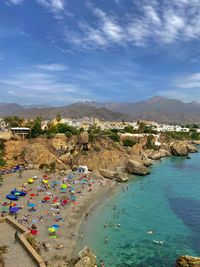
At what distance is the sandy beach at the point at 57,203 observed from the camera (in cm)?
2611

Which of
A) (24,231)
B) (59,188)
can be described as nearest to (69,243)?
(24,231)

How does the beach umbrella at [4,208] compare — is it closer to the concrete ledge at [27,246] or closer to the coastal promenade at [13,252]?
the concrete ledge at [27,246]

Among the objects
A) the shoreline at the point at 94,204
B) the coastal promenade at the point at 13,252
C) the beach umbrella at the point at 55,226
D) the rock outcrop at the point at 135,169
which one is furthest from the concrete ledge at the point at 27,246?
the rock outcrop at the point at 135,169

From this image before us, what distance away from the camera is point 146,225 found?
103 ft

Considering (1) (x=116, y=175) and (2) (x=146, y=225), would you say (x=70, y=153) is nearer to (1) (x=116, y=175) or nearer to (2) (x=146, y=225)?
(1) (x=116, y=175)

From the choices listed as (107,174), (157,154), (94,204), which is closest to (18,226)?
(94,204)

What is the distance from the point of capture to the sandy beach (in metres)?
26.1

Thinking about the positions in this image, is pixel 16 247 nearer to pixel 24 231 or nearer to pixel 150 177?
pixel 24 231

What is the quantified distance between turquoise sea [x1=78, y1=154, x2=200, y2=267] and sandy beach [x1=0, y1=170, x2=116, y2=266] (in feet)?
4.76

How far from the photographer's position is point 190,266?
20.7m

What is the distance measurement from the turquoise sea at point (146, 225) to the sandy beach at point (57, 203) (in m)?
1.45

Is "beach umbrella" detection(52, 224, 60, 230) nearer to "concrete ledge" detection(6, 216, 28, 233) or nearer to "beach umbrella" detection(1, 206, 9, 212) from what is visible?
"concrete ledge" detection(6, 216, 28, 233)

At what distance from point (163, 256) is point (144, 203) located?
15550 mm

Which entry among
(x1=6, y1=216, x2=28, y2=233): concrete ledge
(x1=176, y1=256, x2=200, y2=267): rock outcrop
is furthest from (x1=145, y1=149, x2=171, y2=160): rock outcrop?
(x1=176, y1=256, x2=200, y2=267): rock outcrop
